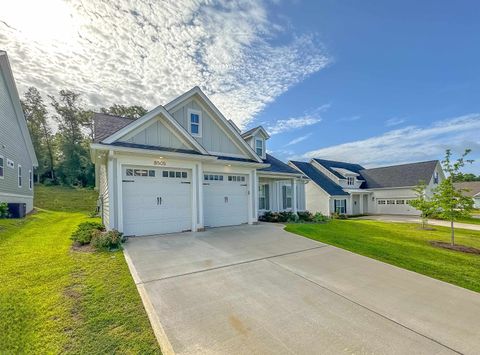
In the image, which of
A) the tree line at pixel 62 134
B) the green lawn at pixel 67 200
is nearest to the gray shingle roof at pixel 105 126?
the green lawn at pixel 67 200

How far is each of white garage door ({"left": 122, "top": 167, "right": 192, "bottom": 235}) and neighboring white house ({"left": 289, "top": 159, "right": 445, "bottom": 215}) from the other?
716 inches

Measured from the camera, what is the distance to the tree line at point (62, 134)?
34.6 metres

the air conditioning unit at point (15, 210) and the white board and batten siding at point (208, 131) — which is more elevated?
the white board and batten siding at point (208, 131)

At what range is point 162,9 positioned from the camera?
27.1ft

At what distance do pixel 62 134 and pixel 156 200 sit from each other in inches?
1562

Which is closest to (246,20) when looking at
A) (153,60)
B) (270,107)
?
(153,60)

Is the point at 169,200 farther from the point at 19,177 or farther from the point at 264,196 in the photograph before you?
the point at 19,177

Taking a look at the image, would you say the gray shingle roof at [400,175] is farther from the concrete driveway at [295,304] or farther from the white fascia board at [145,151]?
the white fascia board at [145,151]

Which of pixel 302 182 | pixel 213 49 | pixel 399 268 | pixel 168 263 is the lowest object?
pixel 399 268

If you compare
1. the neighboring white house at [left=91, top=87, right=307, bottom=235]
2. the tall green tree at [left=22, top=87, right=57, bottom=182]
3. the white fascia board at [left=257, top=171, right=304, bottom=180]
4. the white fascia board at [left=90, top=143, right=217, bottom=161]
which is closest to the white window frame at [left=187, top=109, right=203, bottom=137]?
the neighboring white house at [left=91, top=87, right=307, bottom=235]

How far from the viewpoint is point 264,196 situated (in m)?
14.7

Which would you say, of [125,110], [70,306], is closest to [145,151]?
[70,306]

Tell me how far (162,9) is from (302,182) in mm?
13990

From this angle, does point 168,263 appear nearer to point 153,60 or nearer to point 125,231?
point 125,231
